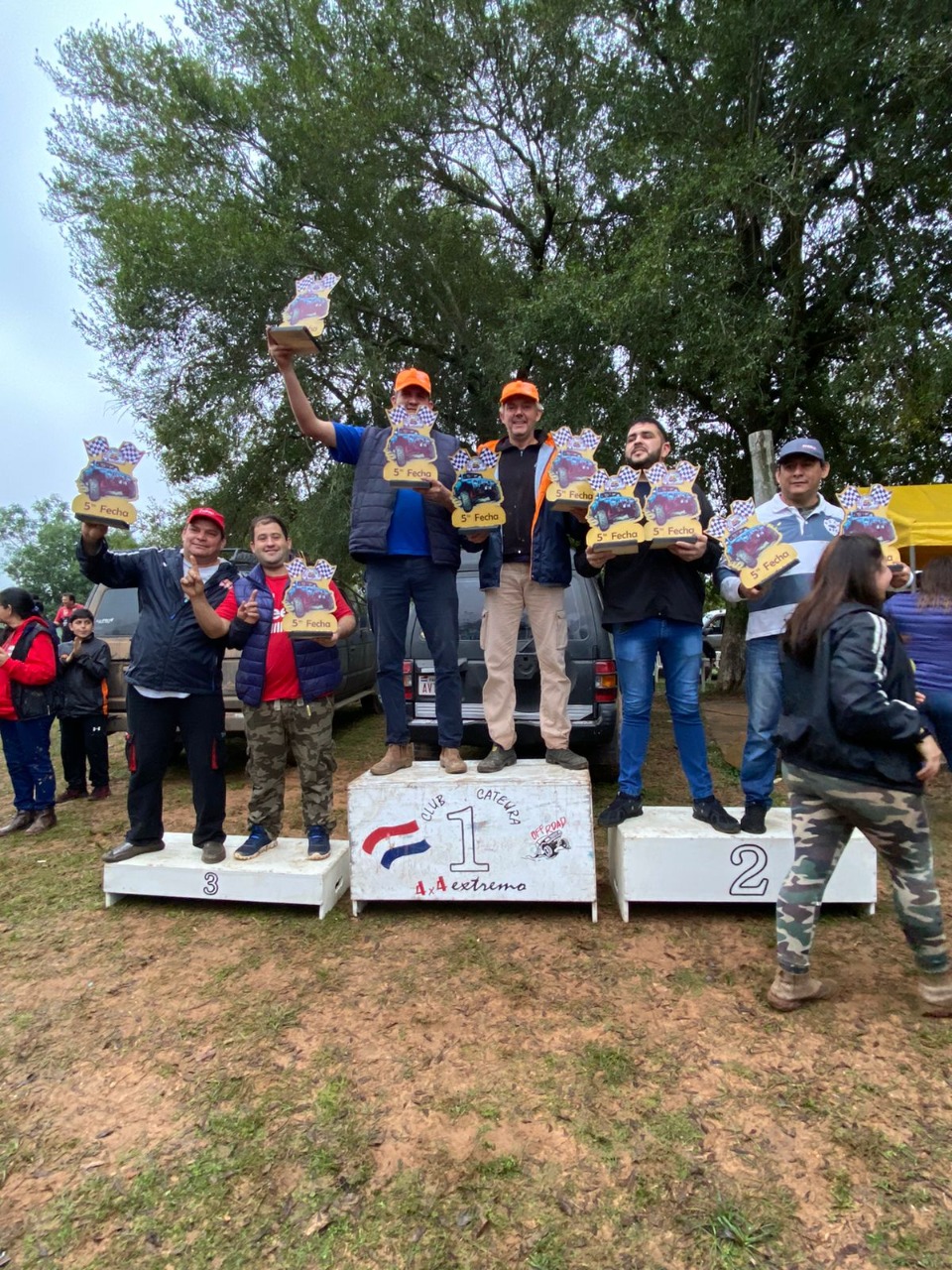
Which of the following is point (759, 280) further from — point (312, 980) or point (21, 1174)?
point (21, 1174)

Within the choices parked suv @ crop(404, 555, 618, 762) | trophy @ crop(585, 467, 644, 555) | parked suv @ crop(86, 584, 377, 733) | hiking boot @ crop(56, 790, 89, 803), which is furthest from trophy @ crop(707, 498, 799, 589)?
hiking boot @ crop(56, 790, 89, 803)

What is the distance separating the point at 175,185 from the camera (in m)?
9.84

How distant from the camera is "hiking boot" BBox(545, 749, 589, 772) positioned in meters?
3.72

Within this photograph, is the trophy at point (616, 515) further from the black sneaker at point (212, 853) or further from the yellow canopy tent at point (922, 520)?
the yellow canopy tent at point (922, 520)

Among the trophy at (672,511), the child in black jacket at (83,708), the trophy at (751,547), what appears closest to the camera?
the trophy at (751,547)

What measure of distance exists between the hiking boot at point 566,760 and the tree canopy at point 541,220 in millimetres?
5025

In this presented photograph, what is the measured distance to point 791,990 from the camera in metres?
2.62

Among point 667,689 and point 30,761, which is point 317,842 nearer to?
point 667,689

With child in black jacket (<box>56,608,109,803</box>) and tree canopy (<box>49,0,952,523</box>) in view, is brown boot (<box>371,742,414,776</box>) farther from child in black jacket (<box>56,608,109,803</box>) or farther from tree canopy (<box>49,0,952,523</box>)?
tree canopy (<box>49,0,952,523</box>)

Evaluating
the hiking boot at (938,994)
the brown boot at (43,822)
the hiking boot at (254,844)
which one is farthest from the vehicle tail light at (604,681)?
the brown boot at (43,822)

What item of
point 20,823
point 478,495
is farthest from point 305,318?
point 20,823

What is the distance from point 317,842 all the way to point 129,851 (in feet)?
3.32

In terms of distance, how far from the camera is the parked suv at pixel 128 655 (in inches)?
238

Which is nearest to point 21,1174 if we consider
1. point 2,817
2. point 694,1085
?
point 694,1085
